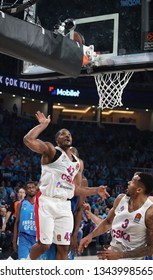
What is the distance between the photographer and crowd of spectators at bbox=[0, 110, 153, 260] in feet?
51.3

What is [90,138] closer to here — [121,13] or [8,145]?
[8,145]

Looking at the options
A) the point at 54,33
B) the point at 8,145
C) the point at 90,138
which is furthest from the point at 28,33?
the point at 90,138

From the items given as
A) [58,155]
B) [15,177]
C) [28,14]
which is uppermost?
[28,14]

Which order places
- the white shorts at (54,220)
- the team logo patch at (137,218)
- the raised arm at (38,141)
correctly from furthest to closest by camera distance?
the white shorts at (54,220) → the raised arm at (38,141) → the team logo patch at (137,218)

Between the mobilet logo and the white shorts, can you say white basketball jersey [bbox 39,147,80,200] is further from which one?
the mobilet logo

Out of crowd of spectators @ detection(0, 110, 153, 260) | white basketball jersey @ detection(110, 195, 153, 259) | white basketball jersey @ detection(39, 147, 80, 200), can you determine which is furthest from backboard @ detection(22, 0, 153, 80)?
crowd of spectators @ detection(0, 110, 153, 260)

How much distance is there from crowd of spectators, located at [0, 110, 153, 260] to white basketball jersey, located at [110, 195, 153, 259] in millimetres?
9218

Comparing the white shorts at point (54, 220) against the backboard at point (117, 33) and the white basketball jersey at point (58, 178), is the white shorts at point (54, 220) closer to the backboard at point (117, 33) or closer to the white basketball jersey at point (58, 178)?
the white basketball jersey at point (58, 178)

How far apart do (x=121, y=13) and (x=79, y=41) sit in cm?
64

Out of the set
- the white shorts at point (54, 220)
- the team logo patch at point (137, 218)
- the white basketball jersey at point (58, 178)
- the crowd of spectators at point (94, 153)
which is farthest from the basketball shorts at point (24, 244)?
the crowd of spectators at point (94, 153)

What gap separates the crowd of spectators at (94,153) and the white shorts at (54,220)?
26.8 ft

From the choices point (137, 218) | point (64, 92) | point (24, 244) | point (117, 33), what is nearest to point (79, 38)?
point (117, 33)

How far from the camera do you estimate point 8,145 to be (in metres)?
17.7

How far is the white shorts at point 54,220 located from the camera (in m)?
4.89
